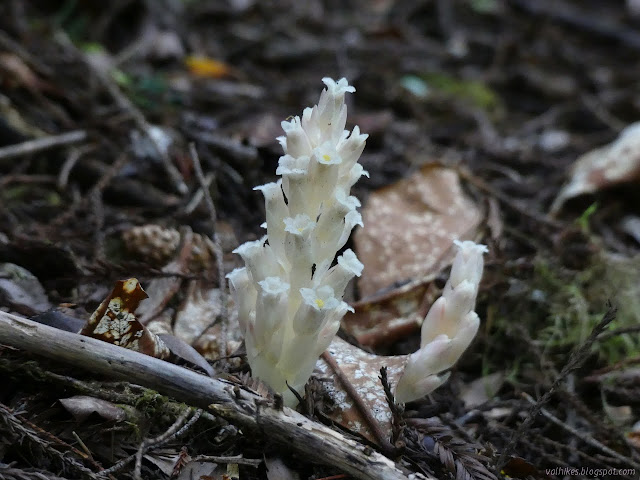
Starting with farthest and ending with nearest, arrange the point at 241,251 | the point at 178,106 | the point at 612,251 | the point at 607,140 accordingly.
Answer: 1. the point at 607,140
2. the point at 178,106
3. the point at 612,251
4. the point at 241,251

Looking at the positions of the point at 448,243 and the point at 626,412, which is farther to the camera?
the point at 448,243

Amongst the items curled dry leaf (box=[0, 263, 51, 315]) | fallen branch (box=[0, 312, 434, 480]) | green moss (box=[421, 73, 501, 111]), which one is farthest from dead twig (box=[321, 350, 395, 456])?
green moss (box=[421, 73, 501, 111])

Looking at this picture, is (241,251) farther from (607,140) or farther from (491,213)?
(607,140)

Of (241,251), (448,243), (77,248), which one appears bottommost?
(448,243)

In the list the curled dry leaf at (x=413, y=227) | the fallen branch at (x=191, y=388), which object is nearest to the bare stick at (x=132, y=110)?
the curled dry leaf at (x=413, y=227)

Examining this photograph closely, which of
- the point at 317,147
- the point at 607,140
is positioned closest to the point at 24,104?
the point at 317,147

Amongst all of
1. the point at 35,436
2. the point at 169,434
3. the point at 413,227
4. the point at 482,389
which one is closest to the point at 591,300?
the point at 482,389

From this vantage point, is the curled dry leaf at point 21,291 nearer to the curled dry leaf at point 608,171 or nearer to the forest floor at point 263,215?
the forest floor at point 263,215

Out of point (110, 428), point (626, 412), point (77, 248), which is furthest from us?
point (77, 248)
